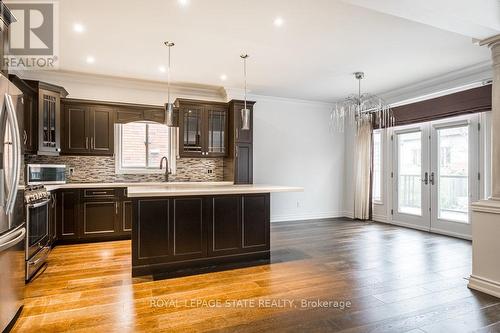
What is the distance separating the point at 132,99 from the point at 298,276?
4.40m

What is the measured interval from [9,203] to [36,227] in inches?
61.5

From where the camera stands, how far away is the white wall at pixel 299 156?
21.4 ft

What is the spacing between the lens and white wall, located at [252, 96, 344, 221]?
652cm

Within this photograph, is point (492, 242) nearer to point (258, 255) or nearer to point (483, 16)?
point (483, 16)

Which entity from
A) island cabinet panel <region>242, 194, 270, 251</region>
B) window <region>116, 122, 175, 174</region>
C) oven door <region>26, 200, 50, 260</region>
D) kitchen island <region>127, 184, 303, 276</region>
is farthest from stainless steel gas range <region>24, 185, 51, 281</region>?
island cabinet panel <region>242, 194, 270, 251</region>

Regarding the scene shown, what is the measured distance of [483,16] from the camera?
256 centimetres

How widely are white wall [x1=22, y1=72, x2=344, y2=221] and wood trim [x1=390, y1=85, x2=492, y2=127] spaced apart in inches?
69.7

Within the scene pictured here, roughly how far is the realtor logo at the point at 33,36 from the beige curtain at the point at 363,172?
19.5ft

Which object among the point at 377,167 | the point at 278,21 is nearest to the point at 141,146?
the point at 278,21

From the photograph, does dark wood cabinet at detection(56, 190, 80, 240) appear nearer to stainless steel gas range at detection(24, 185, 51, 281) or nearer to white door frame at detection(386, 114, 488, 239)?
stainless steel gas range at detection(24, 185, 51, 281)

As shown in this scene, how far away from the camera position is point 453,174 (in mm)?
5195

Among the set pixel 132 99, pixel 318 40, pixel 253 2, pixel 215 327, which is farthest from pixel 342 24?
pixel 132 99

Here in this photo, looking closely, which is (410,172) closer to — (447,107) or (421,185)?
(421,185)

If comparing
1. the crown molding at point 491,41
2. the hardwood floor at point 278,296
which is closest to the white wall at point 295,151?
the hardwood floor at point 278,296
